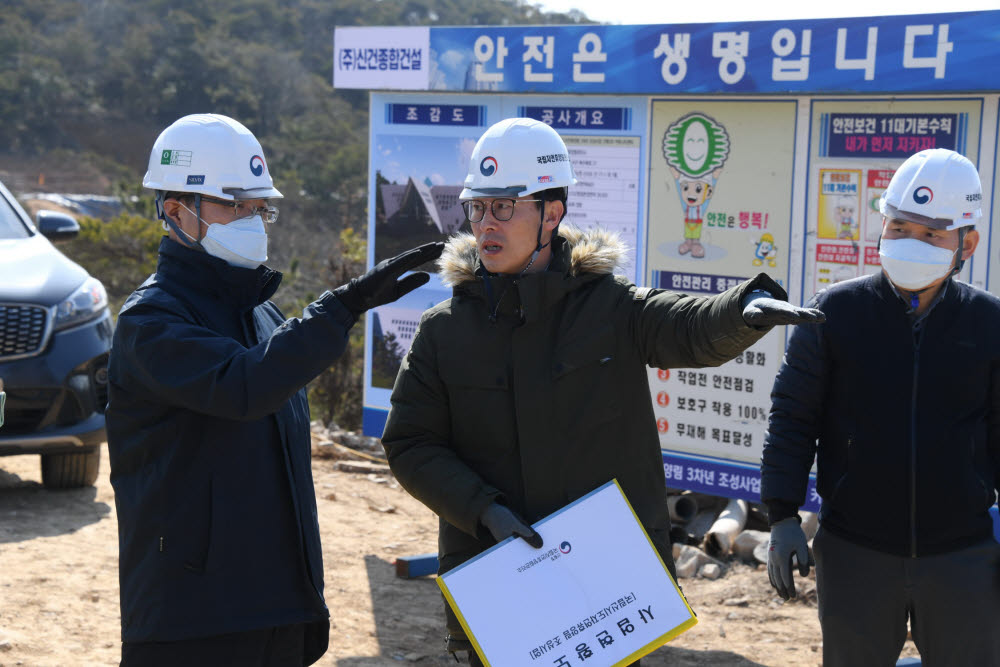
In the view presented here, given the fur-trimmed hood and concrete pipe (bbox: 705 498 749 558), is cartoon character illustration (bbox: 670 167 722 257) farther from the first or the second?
the fur-trimmed hood

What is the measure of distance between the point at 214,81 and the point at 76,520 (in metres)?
40.0

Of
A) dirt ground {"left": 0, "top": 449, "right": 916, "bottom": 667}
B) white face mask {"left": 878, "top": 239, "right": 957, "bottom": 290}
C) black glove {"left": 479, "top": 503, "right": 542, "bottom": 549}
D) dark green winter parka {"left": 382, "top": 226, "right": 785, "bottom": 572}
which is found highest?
white face mask {"left": 878, "top": 239, "right": 957, "bottom": 290}

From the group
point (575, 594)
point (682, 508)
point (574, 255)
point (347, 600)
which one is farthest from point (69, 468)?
point (575, 594)

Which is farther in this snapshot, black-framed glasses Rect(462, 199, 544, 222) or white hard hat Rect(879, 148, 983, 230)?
white hard hat Rect(879, 148, 983, 230)

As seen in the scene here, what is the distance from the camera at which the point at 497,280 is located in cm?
316

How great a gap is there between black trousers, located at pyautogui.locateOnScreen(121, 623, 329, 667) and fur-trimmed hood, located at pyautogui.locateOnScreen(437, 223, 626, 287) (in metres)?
1.03

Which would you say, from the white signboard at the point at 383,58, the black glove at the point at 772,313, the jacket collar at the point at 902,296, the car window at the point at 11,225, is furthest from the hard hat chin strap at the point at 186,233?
the car window at the point at 11,225

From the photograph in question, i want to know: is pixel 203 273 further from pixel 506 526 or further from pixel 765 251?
pixel 765 251

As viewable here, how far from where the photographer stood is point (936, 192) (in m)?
3.48

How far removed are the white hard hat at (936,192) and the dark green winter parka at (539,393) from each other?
2.93 ft

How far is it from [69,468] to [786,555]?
5.23 m

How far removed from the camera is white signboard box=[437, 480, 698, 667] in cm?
289

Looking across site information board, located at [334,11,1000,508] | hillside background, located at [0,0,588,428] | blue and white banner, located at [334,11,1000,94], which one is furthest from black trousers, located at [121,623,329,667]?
hillside background, located at [0,0,588,428]

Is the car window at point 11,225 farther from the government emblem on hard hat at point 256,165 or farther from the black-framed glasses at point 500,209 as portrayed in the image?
the black-framed glasses at point 500,209
